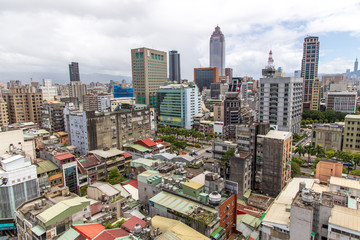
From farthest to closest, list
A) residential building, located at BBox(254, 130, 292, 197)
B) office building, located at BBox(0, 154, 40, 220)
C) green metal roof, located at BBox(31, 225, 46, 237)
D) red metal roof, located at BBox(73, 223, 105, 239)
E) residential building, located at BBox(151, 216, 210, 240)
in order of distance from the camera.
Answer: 1. residential building, located at BBox(254, 130, 292, 197)
2. office building, located at BBox(0, 154, 40, 220)
3. green metal roof, located at BBox(31, 225, 46, 237)
4. red metal roof, located at BBox(73, 223, 105, 239)
5. residential building, located at BBox(151, 216, 210, 240)

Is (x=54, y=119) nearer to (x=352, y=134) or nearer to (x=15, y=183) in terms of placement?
(x=15, y=183)

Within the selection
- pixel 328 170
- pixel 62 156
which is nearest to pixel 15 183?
pixel 62 156

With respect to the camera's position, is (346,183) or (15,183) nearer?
(346,183)

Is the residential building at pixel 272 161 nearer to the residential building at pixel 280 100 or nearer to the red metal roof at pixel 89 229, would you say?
the red metal roof at pixel 89 229

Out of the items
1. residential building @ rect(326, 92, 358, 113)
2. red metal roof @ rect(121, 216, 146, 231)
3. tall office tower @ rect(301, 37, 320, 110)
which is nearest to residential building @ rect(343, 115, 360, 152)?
red metal roof @ rect(121, 216, 146, 231)

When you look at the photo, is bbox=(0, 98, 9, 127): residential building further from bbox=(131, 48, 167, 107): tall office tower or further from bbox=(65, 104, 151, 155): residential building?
bbox=(131, 48, 167, 107): tall office tower

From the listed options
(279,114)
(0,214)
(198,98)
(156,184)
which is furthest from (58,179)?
(198,98)

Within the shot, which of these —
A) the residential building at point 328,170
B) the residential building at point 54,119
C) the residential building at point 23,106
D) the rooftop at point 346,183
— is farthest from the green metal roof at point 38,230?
the residential building at point 23,106

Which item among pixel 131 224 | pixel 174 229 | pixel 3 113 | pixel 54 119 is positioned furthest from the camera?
pixel 3 113
